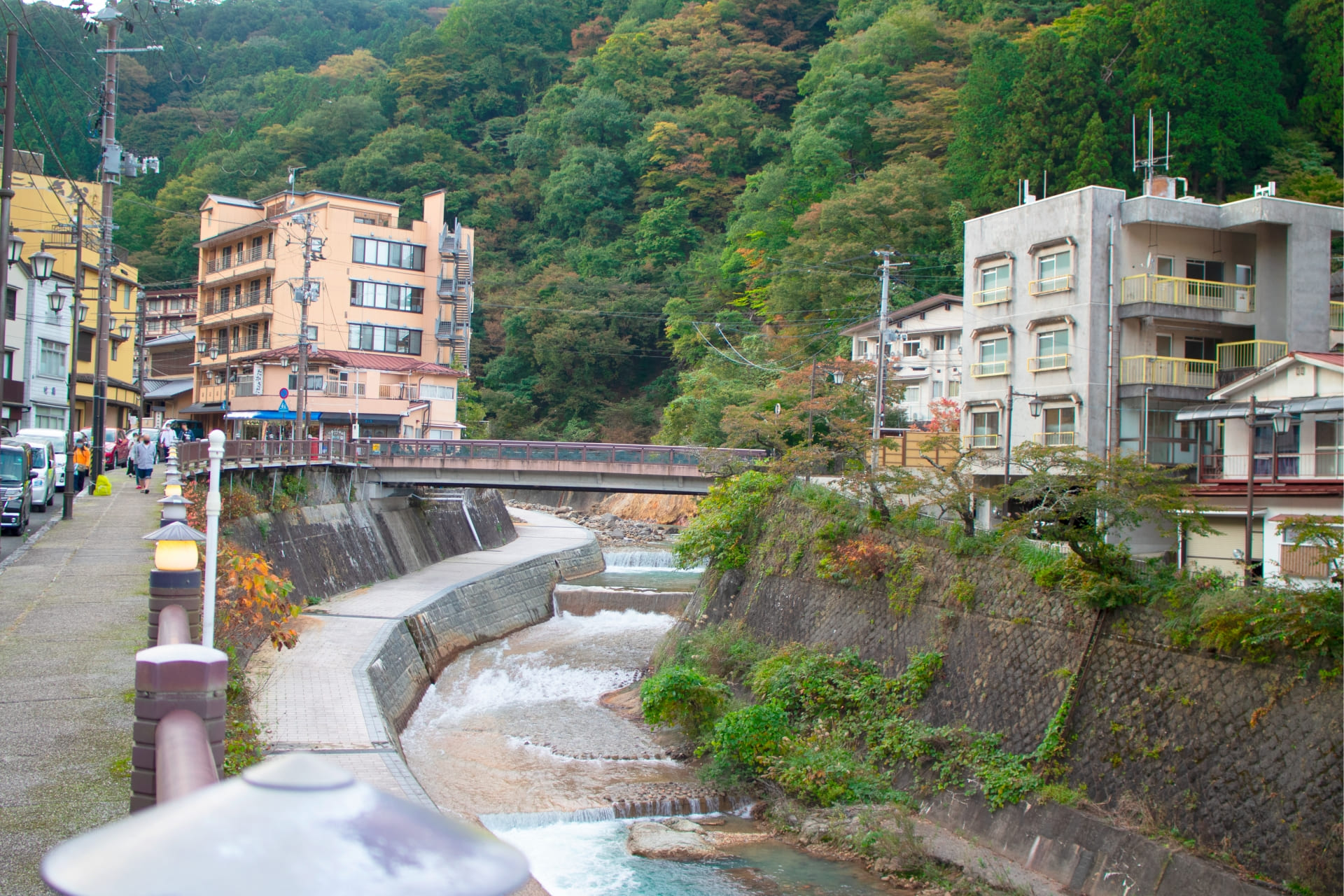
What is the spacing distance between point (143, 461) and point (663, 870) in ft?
74.1

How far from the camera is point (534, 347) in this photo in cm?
6656

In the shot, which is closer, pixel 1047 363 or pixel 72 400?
pixel 1047 363

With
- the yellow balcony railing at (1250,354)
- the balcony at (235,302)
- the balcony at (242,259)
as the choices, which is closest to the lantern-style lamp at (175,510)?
the yellow balcony railing at (1250,354)

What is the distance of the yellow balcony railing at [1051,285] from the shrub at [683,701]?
52.8ft

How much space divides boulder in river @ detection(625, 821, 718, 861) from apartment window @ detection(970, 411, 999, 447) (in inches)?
750

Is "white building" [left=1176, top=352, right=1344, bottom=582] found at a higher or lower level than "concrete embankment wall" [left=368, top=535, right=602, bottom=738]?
higher

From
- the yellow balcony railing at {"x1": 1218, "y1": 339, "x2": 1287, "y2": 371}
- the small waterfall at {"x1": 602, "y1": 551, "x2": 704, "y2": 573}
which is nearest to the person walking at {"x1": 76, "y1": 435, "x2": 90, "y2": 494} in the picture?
the small waterfall at {"x1": 602, "y1": 551, "x2": 704, "y2": 573}

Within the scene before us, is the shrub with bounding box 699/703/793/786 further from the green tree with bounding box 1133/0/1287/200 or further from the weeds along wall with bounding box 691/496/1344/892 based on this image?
the green tree with bounding box 1133/0/1287/200

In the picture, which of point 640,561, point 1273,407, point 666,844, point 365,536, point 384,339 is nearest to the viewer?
point 666,844

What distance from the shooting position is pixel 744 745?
679 inches

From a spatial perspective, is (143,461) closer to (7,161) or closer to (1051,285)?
(7,161)

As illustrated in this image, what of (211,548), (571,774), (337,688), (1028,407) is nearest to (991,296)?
(1028,407)

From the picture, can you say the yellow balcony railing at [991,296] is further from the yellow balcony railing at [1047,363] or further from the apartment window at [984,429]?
the apartment window at [984,429]

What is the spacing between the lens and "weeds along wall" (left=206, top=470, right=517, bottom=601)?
26.4m
